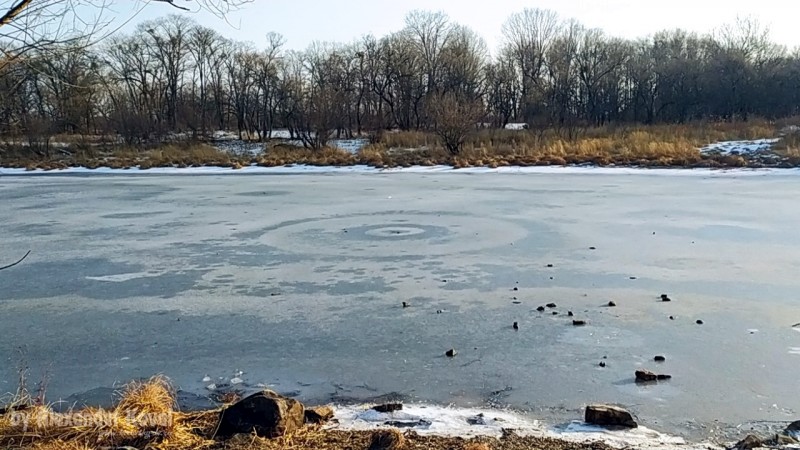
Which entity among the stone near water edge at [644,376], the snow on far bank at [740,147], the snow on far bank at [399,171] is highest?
the snow on far bank at [740,147]

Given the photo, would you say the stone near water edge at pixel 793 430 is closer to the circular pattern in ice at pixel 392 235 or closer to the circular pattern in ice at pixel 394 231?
the circular pattern in ice at pixel 392 235

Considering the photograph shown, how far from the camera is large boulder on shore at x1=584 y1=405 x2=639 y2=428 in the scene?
10.1ft

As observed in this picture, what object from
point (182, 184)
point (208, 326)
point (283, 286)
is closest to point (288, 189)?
point (182, 184)

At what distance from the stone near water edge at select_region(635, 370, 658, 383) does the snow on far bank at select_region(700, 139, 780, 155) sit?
1746cm

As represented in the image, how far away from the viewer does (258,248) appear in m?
7.61

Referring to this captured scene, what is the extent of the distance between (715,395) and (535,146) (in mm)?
18690

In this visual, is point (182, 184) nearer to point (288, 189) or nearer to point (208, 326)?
point (288, 189)

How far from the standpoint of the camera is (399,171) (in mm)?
18672

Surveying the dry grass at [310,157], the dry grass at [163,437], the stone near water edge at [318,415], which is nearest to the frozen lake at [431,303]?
the stone near water edge at [318,415]

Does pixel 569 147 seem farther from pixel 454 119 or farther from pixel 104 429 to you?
pixel 104 429

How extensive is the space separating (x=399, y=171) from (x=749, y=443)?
52.9 ft

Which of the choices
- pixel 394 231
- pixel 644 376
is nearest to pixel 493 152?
pixel 394 231

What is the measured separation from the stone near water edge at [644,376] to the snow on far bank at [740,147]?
17459 millimetres

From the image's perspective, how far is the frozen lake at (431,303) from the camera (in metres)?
3.68
